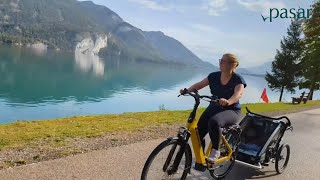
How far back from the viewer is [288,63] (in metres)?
51.0

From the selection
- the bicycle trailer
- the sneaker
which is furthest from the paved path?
the sneaker

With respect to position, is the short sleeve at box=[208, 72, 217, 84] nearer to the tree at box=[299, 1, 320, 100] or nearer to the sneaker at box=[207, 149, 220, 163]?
the sneaker at box=[207, 149, 220, 163]

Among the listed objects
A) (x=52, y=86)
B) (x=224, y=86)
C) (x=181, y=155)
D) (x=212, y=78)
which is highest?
(x=212, y=78)

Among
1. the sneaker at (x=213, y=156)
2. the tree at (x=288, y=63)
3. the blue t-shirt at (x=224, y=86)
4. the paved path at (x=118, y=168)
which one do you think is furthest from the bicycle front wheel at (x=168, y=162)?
the tree at (x=288, y=63)

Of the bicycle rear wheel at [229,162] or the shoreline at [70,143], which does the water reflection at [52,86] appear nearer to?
the shoreline at [70,143]

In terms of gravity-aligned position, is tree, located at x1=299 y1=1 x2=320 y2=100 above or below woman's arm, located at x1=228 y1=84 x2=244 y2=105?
above

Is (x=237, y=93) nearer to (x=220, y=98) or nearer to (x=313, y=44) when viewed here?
(x=220, y=98)

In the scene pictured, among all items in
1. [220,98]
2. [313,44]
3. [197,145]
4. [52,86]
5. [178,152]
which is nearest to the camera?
[178,152]

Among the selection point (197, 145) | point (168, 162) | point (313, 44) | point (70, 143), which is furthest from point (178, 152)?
point (313, 44)

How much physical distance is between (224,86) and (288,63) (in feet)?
154

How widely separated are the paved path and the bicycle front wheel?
2.86ft

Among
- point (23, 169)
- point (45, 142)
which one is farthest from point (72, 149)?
point (23, 169)

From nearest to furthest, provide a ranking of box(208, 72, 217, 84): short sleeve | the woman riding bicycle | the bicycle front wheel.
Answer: the bicycle front wheel → the woman riding bicycle → box(208, 72, 217, 84): short sleeve

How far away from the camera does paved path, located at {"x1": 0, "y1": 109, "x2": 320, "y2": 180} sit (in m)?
6.73
